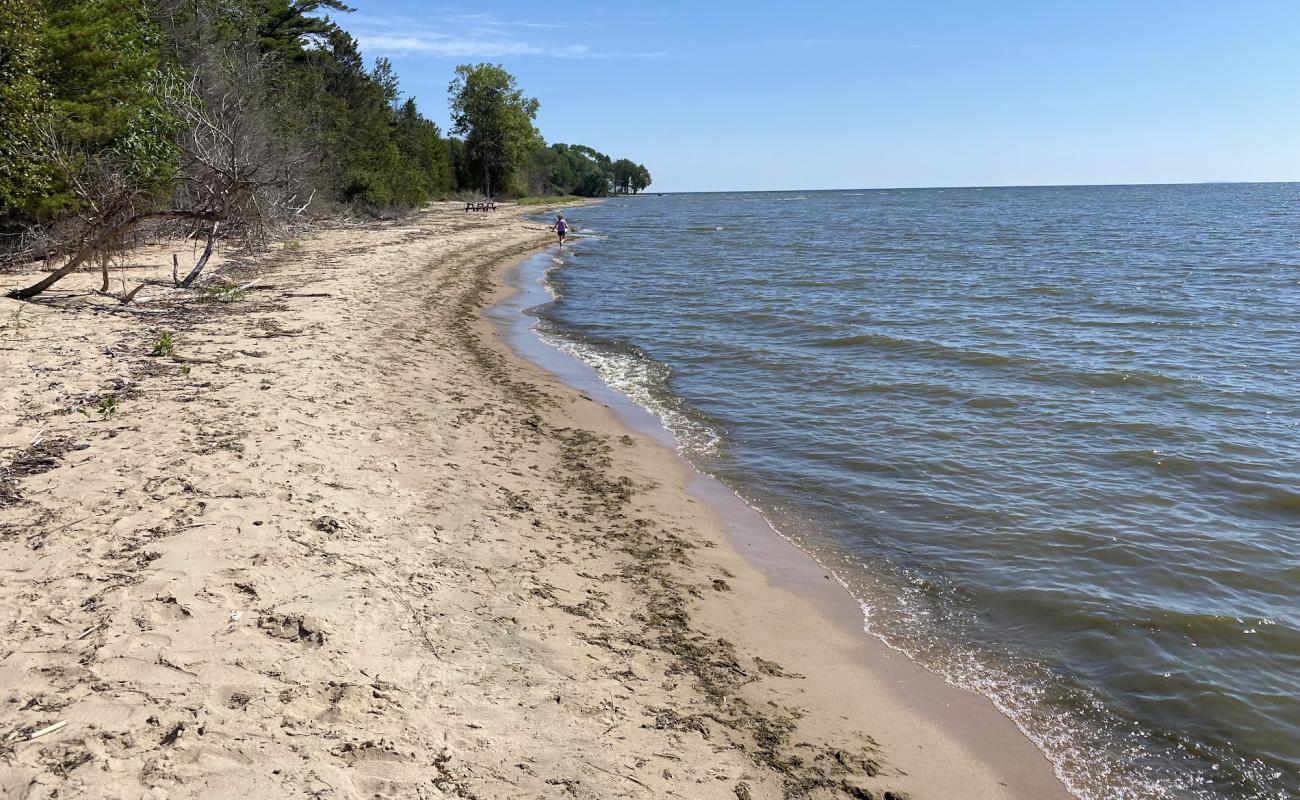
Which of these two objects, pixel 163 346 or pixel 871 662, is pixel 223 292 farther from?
pixel 871 662

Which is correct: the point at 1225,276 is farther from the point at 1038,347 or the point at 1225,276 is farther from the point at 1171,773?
the point at 1171,773

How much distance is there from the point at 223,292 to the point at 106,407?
8737 mm

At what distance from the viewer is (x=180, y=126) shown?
70.2 ft

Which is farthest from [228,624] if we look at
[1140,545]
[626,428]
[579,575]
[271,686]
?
[1140,545]

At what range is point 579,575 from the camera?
6.11 metres

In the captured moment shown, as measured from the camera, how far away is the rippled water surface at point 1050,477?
204 inches

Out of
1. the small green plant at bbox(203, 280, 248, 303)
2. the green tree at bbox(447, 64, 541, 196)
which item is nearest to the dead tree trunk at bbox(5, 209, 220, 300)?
the small green plant at bbox(203, 280, 248, 303)

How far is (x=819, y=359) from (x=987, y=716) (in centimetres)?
1030

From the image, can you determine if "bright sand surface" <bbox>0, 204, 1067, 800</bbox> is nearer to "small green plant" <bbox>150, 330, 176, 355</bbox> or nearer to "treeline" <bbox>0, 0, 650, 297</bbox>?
"small green plant" <bbox>150, 330, 176, 355</bbox>

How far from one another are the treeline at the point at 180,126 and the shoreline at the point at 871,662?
32.0 ft

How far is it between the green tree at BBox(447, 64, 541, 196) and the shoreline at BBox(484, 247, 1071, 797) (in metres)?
78.0

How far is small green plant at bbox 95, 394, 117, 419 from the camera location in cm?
784

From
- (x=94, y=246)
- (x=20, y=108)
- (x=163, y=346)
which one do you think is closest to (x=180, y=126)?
(x=20, y=108)

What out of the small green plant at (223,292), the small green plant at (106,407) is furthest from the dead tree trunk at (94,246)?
the small green plant at (106,407)
